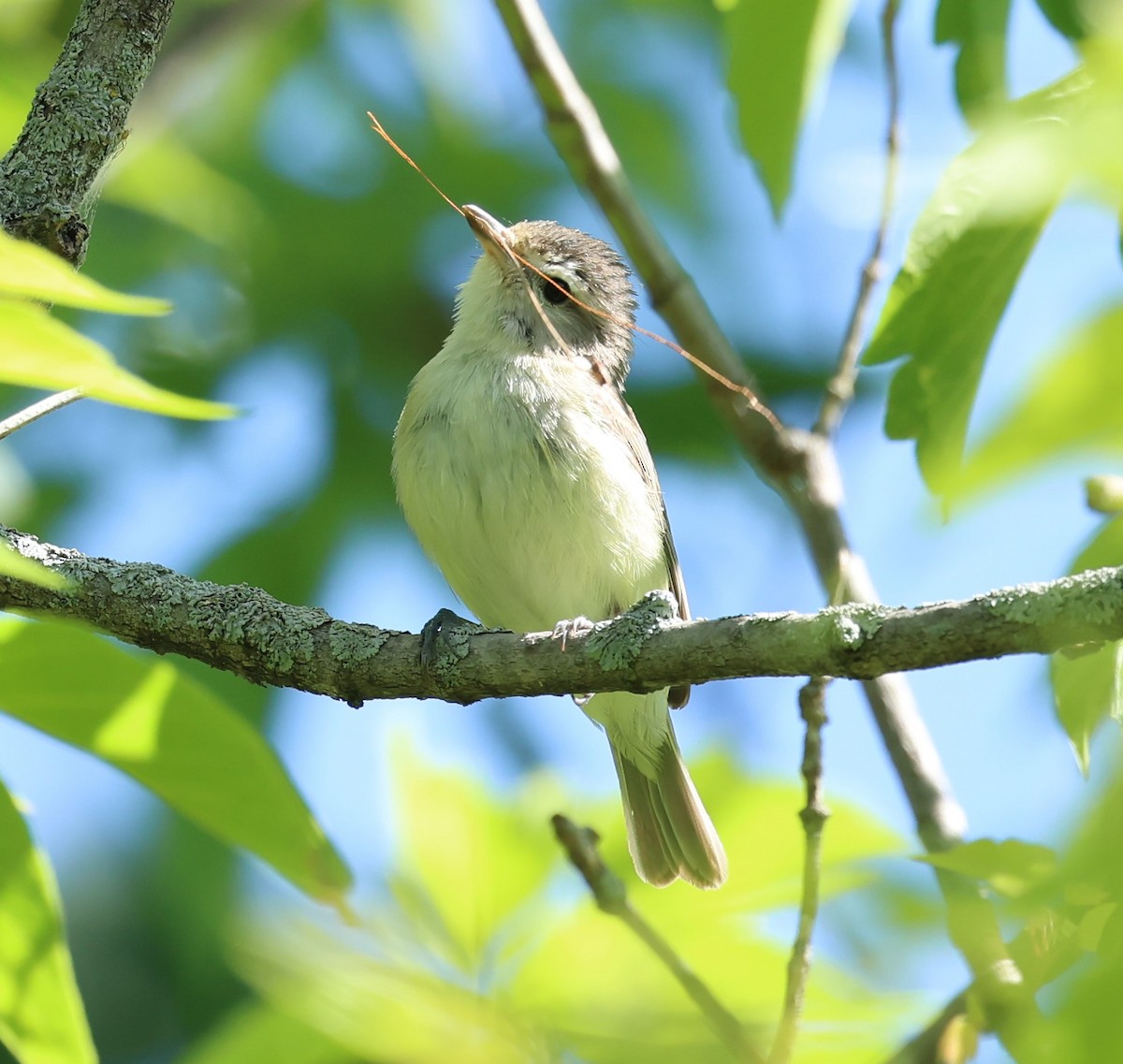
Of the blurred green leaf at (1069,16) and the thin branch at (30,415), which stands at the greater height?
the blurred green leaf at (1069,16)

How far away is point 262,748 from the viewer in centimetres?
195

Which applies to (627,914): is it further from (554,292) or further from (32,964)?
(554,292)

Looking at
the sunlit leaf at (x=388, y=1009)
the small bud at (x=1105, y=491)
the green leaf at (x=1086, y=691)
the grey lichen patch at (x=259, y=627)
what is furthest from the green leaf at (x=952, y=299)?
the grey lichen patch at (x=259, y=627)

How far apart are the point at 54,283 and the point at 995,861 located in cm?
131

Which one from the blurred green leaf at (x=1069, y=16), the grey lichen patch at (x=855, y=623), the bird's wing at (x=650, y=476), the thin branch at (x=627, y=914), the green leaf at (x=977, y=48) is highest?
the blurred green leaf at (x=1069, y=16)

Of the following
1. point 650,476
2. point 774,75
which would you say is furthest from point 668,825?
point 774,75

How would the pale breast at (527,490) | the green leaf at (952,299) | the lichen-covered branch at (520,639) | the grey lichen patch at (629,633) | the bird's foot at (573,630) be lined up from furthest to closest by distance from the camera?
the pale breast at (527,490), the bird's foot at (573,630), the grey lichen patch at (629,633), the lichen-covered branch at (520,639), the green leaf at (952,299)

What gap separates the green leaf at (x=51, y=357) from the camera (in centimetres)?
121

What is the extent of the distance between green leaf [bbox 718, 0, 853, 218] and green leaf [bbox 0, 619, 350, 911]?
1361 mm

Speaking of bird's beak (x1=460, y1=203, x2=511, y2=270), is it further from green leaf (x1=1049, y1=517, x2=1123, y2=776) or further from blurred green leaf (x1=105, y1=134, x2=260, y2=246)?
green leaf (x1=1049, y1=517, x2=1123, y2=776)

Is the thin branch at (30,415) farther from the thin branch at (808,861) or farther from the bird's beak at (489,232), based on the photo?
the bird's beak at (489,232)

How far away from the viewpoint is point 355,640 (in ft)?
9.79

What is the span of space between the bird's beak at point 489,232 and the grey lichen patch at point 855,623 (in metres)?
3.24

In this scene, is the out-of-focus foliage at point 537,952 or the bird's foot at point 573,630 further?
the bird's foot at point 573,630
